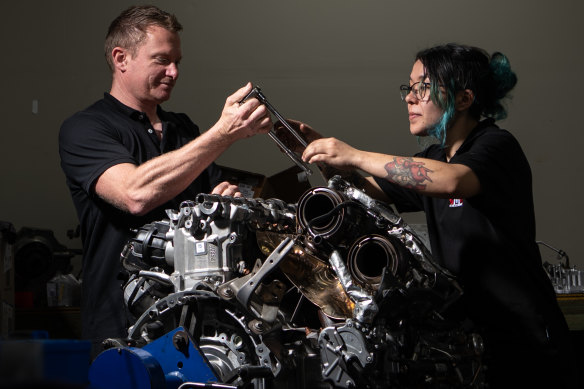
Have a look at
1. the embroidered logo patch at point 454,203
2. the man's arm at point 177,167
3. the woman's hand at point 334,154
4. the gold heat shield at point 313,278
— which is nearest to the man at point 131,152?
the man's arm at point 177,167

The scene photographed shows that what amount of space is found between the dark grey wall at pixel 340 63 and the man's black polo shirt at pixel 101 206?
1667 mm

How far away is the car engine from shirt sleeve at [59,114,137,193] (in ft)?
1.22

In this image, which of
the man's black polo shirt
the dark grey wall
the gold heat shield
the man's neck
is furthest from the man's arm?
the dark grey wall

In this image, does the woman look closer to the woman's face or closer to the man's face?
the woman's face

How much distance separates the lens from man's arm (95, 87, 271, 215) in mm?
2004

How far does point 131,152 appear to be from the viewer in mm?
2281

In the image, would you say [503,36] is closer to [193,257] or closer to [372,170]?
[372,170]

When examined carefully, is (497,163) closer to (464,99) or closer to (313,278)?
(464,99)

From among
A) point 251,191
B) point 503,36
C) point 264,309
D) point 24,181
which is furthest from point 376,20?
point 264,309

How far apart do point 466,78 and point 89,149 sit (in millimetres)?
1275

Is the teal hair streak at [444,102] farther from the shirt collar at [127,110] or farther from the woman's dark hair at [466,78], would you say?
the shirt collar at [127,110]

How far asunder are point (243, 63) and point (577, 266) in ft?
7.78

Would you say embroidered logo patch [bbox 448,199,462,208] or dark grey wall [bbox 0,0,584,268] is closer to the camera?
embroidered logo patch [bbox 448,199,462,208]

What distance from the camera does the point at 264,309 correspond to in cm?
160
